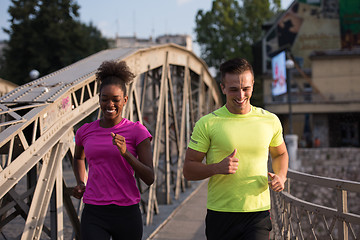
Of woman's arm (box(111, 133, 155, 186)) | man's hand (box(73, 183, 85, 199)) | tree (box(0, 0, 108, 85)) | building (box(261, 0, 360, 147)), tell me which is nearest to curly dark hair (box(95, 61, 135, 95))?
woman's arm (box(111, 133, 155, 186))

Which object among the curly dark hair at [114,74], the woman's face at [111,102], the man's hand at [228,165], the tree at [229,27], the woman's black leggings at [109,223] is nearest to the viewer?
the man's hand at [228,165]

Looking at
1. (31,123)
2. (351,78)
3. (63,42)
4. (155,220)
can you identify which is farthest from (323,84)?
(31,123)

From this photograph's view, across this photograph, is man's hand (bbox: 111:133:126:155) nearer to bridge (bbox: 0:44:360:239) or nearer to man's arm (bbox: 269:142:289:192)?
man's arm (bbox: 269:142:289:192)

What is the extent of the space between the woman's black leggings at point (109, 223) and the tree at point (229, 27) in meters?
41.8

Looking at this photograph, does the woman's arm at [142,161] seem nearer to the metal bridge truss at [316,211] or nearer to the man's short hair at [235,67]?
the man's short hair at [235,67]

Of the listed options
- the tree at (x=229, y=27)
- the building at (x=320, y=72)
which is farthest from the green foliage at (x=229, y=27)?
the building at (x=320, y=72)

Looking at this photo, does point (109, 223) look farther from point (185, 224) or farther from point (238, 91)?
point (185, 224)

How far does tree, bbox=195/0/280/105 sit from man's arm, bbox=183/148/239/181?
41861mm

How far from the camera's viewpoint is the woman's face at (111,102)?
127 inches

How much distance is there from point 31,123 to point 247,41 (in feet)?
143

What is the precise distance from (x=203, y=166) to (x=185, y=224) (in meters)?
5.63

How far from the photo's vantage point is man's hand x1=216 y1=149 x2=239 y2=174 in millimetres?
2709

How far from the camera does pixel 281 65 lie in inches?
1337

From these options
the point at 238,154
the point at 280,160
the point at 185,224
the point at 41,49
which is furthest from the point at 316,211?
the point at 41,49
